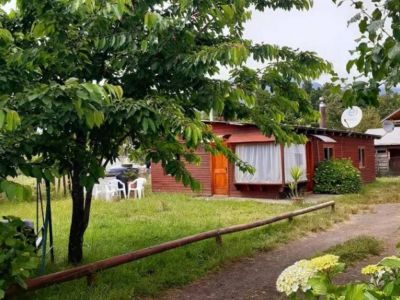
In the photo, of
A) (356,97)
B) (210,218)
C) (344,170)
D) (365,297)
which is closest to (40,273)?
(356,97)

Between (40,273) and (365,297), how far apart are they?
16.9ft

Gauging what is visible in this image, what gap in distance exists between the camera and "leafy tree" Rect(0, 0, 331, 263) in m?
3.95

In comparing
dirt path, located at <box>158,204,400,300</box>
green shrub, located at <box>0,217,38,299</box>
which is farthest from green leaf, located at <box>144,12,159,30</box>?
dirt path, located at <box>158,204,400,300</box>

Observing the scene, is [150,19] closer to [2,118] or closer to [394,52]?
[2,118]

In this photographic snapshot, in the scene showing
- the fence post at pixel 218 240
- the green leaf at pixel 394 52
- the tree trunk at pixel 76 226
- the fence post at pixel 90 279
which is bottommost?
the fence post at pixel 90 279

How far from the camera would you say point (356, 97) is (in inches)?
99.0

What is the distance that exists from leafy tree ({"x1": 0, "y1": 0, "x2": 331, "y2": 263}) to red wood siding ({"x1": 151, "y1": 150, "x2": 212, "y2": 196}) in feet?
37.7

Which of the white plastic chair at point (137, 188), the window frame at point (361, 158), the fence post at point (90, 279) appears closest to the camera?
the fence post at point (90, 279)

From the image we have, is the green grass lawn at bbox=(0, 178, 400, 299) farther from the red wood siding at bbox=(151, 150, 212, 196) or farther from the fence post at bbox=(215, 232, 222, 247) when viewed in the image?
the red wood siding at bbox=(151, 150, 212, 196)

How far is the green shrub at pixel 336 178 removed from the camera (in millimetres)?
17953

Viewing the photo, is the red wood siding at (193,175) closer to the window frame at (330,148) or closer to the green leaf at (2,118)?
the window frame at (330,148)

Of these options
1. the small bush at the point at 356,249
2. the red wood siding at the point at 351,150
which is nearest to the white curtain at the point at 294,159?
the red wood siding at the point at 351,150

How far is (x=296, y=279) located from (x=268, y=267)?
5270 millimetres

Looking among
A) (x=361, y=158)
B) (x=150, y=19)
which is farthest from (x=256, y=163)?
(x=150, y=19)
